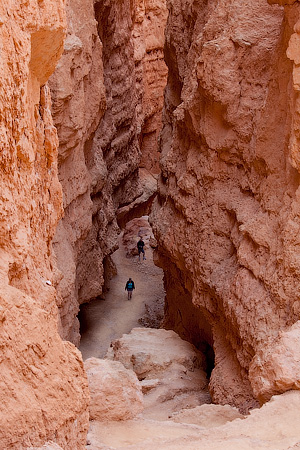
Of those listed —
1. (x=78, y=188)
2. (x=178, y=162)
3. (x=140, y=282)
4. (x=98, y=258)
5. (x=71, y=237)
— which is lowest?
(x=140, y=282)

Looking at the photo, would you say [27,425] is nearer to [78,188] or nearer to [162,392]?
[162,392]

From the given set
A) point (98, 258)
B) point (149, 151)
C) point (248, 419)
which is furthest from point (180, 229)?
point (149, 151)

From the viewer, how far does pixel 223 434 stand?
4.36 metres

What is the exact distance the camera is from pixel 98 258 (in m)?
14.3

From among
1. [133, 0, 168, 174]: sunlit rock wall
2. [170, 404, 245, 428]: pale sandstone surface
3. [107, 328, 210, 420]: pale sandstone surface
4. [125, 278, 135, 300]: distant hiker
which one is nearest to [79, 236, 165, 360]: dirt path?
[125, 278, 135, 300]: distant hiker

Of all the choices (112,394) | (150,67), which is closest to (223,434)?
(112,394)

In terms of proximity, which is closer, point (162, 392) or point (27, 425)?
point (27, 425)

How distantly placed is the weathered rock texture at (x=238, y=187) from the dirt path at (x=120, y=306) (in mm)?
3616

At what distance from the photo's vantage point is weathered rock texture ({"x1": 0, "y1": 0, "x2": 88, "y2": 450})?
2797 millimetres

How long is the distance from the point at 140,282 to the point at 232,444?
1464cm

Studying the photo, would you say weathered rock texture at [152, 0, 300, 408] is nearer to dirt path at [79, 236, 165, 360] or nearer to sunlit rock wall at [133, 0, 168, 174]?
dirt path at [79, 236, 165, 360]

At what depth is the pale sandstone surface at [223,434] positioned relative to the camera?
3834mm

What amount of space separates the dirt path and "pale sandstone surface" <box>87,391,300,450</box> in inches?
310

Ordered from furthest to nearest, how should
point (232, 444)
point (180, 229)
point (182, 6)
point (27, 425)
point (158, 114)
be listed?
point (158, 114)
point (182, 6)
point (180, 229)
point (232, 444)
point (27, 425)
